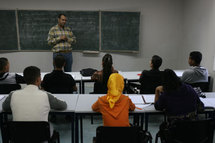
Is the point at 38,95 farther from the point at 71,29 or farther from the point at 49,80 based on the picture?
the point at 71,29

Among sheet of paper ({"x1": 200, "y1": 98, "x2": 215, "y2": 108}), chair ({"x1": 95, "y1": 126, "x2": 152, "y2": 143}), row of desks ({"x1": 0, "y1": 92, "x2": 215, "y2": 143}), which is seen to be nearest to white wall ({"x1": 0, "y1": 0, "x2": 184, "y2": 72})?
row of desks ({"x1": 0, "y1": 92, "x2": 215, "y2": 143})

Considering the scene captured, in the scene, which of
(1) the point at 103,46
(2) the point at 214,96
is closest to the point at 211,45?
(2) the point at 214,96

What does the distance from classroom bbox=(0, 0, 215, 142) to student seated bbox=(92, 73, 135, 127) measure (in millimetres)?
3708

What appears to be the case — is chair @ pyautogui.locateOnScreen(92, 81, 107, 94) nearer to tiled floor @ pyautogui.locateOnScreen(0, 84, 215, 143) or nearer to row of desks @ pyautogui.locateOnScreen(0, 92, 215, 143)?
row of desks @ pyautogui.locateOnScreen(0, 92, 215, 143)

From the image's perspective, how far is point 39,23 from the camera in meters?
5.60

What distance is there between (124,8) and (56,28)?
1.87m

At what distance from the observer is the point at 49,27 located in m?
5.63

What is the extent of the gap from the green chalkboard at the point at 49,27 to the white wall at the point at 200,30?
230 cm

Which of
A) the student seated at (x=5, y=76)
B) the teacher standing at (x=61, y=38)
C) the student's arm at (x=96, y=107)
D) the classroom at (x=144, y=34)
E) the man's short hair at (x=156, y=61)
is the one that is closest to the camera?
the student's arm at (x=96, y=107)

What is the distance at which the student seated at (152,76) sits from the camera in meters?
3.26

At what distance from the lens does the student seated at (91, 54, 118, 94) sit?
3035mm

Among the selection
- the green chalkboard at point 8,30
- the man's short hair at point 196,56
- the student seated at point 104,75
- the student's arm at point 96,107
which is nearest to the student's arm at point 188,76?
the man's short hair at point 196,56

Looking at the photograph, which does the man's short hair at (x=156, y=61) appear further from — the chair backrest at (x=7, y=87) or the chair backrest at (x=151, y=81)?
the chair backrest at (x=7, y=87)

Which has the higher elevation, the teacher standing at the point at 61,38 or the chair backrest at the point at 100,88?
the teacher standing at the point at 61,38
